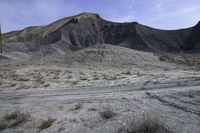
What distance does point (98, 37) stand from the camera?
105500 millimetres

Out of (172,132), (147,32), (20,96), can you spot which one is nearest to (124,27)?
(147,32)

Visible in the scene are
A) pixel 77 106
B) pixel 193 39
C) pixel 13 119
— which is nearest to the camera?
pixel 13 119

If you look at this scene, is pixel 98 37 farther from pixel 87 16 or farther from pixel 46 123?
pixel 46 123

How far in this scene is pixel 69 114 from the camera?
10820 millimetres

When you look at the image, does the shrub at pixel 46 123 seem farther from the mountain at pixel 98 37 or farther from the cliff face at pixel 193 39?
the cliff face at pixel 193 39

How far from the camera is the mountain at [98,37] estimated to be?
83569mm

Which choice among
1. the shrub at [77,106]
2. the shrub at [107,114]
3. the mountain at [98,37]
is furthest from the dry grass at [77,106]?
the mountain at [98,37]

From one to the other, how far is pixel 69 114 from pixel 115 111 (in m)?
1.83

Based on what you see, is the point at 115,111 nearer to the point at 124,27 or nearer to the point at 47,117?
the point at 47,117

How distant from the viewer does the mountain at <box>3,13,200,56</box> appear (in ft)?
274

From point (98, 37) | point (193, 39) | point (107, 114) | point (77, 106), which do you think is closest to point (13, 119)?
point (77, 106)

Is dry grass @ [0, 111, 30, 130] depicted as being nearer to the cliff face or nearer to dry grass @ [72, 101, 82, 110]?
dry grass @ [72, 101, 82, 110]

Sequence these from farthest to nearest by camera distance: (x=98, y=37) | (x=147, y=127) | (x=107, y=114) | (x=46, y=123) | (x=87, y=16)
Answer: (x=87, y=16) → (x=98, y=37) → (x=107, y=114) → (x=46, y=123) → (x=147, y=127)

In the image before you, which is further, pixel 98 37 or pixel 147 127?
pixel 98 37
